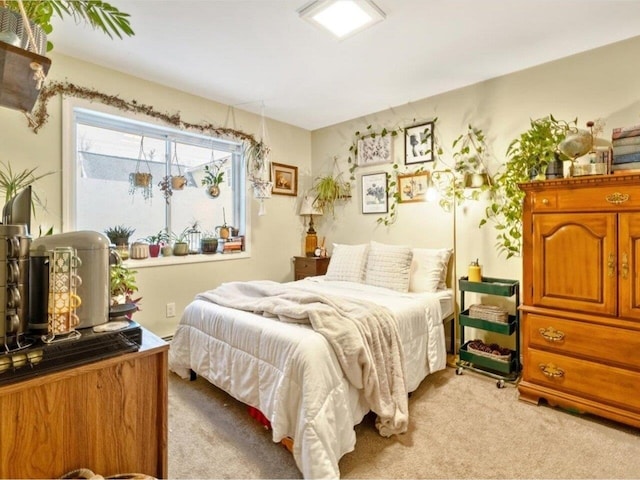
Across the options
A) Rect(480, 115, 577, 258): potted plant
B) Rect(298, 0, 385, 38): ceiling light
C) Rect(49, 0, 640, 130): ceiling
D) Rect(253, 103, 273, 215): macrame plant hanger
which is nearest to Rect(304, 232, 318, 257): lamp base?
Rect(253, 103, 273, 215): macrame plant hanger

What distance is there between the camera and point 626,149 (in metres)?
2.05

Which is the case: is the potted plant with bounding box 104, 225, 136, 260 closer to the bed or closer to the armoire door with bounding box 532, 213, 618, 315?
the bed

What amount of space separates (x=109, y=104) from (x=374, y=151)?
100 inches

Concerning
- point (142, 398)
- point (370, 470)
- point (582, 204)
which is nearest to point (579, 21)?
point (582, 204)

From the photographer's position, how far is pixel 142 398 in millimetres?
997

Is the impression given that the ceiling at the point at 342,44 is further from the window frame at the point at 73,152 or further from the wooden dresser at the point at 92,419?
the wooden dresser at the point at 92,419

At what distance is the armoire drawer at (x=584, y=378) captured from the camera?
6.28ft

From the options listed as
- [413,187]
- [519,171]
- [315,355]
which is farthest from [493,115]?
[315,355]

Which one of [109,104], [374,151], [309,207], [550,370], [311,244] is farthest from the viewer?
[311,244]

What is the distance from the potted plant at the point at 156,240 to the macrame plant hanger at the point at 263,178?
3.27 ft

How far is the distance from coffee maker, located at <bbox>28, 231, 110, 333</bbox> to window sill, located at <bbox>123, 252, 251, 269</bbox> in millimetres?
2149

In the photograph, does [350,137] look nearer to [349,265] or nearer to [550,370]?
[349,265]

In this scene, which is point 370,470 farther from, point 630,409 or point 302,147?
point 302,147

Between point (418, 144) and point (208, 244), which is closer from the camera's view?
point (418, 144)
